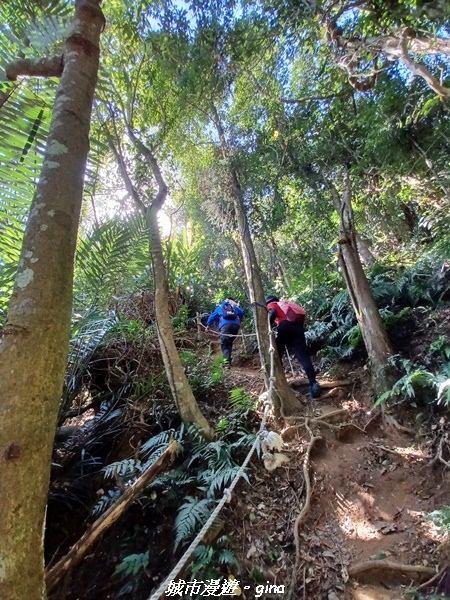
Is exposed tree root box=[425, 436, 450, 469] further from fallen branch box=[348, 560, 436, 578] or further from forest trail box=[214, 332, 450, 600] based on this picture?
fallen branch box=[348, 560, 436, 578]

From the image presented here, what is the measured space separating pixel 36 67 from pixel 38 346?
4.88 ft

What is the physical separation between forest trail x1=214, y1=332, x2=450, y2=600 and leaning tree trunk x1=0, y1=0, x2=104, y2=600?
102 inches

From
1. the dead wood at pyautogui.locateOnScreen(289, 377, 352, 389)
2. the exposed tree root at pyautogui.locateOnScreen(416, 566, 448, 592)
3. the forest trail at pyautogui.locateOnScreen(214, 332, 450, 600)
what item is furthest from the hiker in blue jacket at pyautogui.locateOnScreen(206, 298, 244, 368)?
the exposed tree root at pyautogui.locateOnScreen(416, 566, 448, 592)

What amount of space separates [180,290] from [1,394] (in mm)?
7963

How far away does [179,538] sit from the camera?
268 cm

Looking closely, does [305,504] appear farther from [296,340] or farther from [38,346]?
[38,346]

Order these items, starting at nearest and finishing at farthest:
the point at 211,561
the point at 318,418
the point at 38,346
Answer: the point at 38,346 < the point at 211,561 < the point at 318,418

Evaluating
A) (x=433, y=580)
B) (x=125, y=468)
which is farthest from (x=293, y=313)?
(x=433, y=580)

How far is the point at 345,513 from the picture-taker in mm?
3193

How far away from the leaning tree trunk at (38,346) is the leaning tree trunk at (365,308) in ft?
14.4

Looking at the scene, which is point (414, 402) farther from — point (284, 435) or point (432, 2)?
point (432, 2)

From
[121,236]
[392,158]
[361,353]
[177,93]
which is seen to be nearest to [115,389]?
[121,236]

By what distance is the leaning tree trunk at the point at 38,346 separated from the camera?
792mm

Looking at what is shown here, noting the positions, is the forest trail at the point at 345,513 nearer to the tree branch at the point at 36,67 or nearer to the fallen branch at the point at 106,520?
the fallen branch at the point at 106,520
